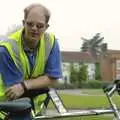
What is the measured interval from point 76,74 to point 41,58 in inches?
3916

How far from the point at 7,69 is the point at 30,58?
185mm

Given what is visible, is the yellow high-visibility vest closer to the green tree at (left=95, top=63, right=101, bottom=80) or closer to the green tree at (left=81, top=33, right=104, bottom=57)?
the green tree at (left=95, top=63, right=101, bottom=80)

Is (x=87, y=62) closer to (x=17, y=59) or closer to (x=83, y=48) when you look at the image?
(x=83, y=48)

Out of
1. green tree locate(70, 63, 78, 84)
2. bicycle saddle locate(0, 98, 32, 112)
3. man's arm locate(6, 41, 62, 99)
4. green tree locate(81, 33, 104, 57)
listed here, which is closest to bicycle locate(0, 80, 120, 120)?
bicycle saddle locate(0, 98, 32, 112)

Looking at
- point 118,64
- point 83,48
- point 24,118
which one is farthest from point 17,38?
point 83,48

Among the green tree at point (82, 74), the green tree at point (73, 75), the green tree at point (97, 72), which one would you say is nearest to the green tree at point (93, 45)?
the green tree at point (97, 72)

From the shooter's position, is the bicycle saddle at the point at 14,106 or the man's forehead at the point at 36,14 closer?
the bicycle saddle at the point at 14,106

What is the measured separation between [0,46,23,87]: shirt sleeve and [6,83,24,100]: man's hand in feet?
0.17

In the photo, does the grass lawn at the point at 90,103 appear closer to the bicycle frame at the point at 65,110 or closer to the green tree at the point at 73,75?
the bicycle frame at the point at 65,110

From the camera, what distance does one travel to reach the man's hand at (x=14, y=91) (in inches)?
138

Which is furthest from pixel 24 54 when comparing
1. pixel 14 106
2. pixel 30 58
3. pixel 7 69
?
pixel 14 106

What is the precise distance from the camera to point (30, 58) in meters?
3.66

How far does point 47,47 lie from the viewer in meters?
3.75

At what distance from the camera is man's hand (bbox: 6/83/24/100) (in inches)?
138
